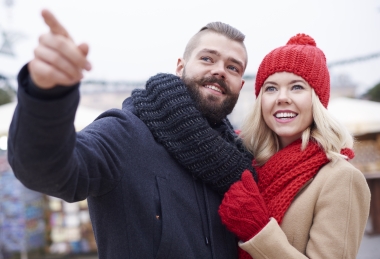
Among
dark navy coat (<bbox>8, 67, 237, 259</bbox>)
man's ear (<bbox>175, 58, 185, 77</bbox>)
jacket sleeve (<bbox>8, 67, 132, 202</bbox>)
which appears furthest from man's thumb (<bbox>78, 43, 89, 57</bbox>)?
man's ear (<bbox>175, 58, 185, 77</bbox>)

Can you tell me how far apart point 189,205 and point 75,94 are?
0.81m

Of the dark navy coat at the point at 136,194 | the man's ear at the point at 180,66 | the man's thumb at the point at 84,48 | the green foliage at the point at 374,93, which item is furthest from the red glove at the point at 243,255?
the green foliage at the point at 374,93

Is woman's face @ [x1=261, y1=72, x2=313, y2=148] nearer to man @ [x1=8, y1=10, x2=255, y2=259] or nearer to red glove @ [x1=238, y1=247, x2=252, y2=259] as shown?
man @ [x1=8, y1=10, x2=255, y2=259]

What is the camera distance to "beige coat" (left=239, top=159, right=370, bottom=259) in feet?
5.09

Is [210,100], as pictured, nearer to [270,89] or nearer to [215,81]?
[215,81]

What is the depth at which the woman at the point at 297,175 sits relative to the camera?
157cm

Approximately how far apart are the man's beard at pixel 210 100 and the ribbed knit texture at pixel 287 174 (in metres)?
Result: 0.36

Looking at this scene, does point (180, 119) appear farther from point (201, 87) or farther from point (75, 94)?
point (75, 94)

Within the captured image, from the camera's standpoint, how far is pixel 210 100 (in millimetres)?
1910

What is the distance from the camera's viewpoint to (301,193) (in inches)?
67.7

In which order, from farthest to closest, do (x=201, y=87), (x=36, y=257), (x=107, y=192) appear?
(x=36, y=257) < (x=201, y=87) < (x=107, y=192)

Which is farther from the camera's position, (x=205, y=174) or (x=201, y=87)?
(x=201, y=87)

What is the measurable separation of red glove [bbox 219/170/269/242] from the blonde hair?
1.23ft

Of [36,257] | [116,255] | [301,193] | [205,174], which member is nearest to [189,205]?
[205,174]
